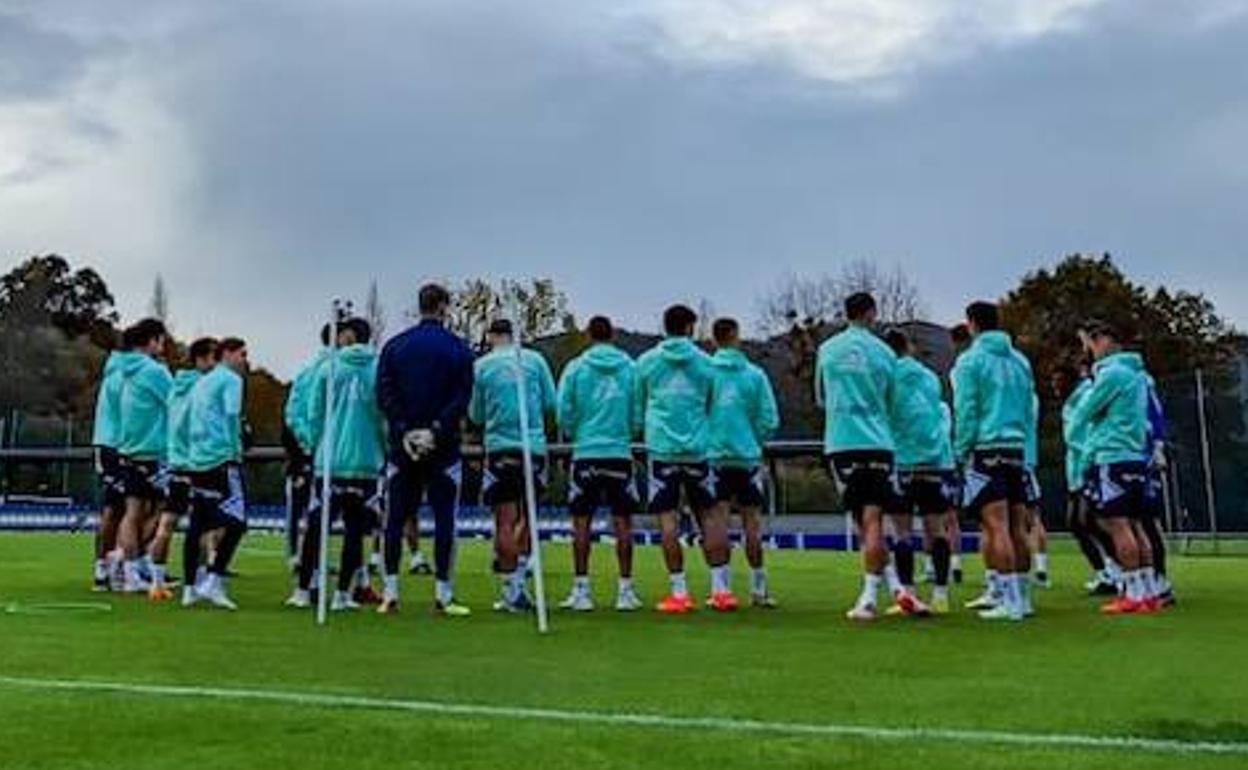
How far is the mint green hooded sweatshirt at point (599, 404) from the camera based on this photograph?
42.6 ft

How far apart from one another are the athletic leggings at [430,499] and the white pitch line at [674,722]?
14.9 feet

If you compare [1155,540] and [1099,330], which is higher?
[1099,330]

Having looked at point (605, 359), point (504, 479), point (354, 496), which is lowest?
point (354, 496)

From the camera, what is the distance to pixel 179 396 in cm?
1405

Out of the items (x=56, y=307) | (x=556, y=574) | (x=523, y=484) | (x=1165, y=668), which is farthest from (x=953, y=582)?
(x=56, y=307)

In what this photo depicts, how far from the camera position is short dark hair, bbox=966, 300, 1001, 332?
40.4 ft

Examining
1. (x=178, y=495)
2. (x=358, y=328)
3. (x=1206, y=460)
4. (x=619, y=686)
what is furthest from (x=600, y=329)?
(x=1206, y=460)

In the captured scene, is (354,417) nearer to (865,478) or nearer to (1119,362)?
(865,478)

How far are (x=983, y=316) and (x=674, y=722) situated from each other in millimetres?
6694

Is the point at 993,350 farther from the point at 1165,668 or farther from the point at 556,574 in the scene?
the point at 556,574

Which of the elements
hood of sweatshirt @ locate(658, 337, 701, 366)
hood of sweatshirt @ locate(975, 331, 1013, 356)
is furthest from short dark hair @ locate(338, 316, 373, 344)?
hood of sweatshirt @ locate(975, 331, 1013, 356)

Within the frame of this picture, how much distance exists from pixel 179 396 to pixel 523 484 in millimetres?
3335

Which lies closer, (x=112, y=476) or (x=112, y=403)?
(x=112, y=403)

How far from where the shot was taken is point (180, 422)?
13.5m
